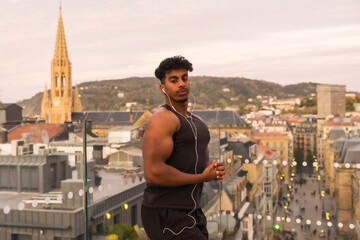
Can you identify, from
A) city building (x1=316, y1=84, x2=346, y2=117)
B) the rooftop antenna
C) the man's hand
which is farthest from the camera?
city building (x1=316, y1=84, x2=346, y2=117)

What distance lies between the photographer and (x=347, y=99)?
10569 centimetres

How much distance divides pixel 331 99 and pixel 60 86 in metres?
62.0

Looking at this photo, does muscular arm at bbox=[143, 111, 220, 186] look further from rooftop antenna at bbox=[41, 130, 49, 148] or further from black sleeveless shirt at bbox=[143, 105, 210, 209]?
rooftop antenna at bbox=[41, 130, 49, 148]

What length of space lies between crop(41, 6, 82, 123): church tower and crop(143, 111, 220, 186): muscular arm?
63495 millimetres

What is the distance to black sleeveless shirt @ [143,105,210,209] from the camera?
6.88 feet

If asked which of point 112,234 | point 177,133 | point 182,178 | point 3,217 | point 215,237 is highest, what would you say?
point 177,133

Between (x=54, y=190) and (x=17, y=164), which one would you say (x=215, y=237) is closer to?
(x=54, y=190)

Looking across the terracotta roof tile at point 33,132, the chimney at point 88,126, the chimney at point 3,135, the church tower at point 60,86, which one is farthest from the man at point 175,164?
the church tower at point 60,86

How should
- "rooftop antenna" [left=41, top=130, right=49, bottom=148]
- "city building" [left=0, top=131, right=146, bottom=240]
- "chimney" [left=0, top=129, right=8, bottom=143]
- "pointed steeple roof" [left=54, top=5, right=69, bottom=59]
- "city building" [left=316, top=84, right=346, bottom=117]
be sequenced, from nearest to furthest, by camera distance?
"city building" [left=0, top=131, right=146, bottom=240], "chimney" [left=0, top=129, right=8, bottom=143], "rooftop antenna" [left=41, top=130, right=49, bottom=148], "pointed steeple roof" [left=54, top=5, right=69, bottom=59], "city building" [left=316, top=84, right=346, bottom=117]

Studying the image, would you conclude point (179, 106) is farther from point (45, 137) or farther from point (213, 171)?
point (45, 137)

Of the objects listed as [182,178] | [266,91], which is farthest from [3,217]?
[266,91]

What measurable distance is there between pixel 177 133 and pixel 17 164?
6.10 feet

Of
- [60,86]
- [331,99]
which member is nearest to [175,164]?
[60,86]

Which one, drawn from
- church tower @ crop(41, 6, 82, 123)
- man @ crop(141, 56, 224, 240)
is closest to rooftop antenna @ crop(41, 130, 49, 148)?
man @ crop(141, 56, 224, 240)
